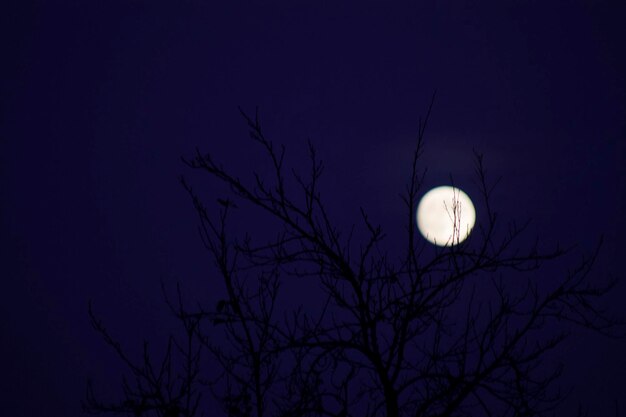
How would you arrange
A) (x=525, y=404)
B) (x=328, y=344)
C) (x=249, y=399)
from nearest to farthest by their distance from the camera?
(x=525, y=404)
(x=328, y=344)
(x=249, y=399)

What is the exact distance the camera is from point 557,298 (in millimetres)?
4551

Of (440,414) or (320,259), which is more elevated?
(320,259)

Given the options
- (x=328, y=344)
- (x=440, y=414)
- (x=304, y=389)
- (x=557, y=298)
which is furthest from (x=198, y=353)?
(x=557, y=298)

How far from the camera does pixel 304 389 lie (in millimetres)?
4969

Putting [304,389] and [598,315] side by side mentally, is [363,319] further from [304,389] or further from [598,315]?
[598,315]

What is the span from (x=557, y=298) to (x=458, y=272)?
854 mm

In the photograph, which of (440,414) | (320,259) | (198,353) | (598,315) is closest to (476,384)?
(440,414)

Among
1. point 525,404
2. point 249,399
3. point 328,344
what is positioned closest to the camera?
point 525,404

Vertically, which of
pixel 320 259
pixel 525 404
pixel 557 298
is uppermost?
pixel 320 259

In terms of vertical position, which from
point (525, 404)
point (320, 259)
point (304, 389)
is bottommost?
point (525, 404)

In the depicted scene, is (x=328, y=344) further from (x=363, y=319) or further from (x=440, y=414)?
(x=440, y=414)

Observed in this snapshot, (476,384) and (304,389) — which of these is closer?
(476,384)

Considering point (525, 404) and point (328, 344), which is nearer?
point (525, 404)

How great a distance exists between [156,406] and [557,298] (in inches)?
137
